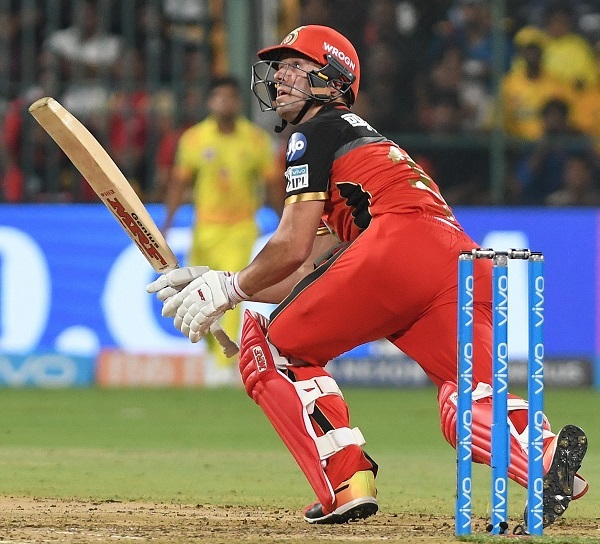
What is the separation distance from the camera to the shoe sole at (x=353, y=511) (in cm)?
Result: 550

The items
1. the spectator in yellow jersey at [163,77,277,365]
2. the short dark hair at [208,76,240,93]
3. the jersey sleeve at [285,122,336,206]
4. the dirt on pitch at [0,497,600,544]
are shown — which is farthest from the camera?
the spectator in yellow jersey at [163,77,277,365]

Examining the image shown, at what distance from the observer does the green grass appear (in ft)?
22.0

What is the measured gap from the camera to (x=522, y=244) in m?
11.8

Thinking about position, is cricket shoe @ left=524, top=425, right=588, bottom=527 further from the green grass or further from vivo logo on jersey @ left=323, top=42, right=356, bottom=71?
vivo logo on jersey @ left=323, top=42, right=356, bottom=71

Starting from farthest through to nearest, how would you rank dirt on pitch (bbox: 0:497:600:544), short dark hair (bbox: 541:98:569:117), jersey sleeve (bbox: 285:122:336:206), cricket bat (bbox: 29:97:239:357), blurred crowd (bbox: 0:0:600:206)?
short dark hair (bbox: 541:98:569:117), blurred crowd (bbox: 0:0:600:206), cricket bat (bbox: 29:97:239:357), jersey sleeve (bbox: 285:122:336:206), dirt on pitch (bbox: 0:497:600:544)

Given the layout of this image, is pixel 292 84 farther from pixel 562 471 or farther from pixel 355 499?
pixel 562 471

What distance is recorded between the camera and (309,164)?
17.9ft

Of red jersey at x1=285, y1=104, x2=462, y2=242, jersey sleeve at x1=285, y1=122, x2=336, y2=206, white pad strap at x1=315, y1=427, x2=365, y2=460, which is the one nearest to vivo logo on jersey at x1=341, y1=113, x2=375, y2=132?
red jersey at x1=285, y1=104, x2=462, y2=242

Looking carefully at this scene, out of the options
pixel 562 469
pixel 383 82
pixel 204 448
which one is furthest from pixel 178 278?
pixel 383 82

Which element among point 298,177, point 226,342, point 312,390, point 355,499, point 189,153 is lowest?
point 355,499

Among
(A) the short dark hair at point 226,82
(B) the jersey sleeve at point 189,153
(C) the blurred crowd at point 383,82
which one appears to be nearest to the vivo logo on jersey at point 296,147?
(A) the short dark hair at point 226,82

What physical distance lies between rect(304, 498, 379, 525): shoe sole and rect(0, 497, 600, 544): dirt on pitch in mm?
33

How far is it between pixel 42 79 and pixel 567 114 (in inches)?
185

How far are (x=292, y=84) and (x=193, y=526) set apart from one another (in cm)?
175
